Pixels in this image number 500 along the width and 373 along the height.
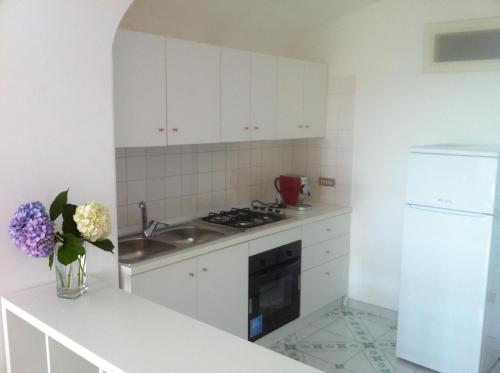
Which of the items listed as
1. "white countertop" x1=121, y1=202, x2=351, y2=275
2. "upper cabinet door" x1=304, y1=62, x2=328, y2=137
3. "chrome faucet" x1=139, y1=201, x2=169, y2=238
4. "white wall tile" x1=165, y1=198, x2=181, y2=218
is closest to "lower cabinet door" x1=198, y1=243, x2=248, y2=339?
"white countertop" x1=121, y1=202, x2=351, y2=275

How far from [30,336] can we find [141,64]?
141 centimetres

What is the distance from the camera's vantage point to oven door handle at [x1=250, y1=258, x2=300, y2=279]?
3146 mm

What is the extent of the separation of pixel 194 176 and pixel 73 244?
1668 mm

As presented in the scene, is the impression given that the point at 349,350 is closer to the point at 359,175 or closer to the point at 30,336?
the point at 359,175

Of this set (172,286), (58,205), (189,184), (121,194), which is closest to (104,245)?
(58,205)

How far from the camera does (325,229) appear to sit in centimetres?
373

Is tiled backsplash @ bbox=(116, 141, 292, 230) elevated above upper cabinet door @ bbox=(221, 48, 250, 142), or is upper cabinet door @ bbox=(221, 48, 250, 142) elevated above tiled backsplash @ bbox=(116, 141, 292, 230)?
upper cabinet door @ bbox=(221, 48, 250, 142)

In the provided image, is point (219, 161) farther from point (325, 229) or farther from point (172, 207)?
point (325, 229)

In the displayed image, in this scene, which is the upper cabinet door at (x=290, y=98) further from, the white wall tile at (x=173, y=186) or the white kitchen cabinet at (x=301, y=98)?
the white wall tile at (x=173, y=186)

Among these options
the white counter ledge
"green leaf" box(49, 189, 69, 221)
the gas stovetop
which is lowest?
the white counter ledge

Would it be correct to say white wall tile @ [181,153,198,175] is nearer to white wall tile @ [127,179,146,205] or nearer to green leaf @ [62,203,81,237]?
white wall tile @ [127,179,146,205]

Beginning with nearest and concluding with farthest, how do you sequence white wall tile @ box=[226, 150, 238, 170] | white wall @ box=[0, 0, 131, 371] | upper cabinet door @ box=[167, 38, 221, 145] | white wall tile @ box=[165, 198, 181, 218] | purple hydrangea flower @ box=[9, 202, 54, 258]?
purple hydrangea flower @ box=[9, 202, 54, 258] → white wall @ box=[0, 0, 131, 371] → upper cabinet door @ box=[167, 38, 221, 145] → white wall tile @ box=[165, 198, 181, 218] → white wall tile @ box=[226, 150, 238, 170]

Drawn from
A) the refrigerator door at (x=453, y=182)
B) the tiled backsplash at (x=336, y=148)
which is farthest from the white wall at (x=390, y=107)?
the refrigerator door at (x=453, y=182)

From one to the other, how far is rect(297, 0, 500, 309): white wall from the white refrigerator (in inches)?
21.8
